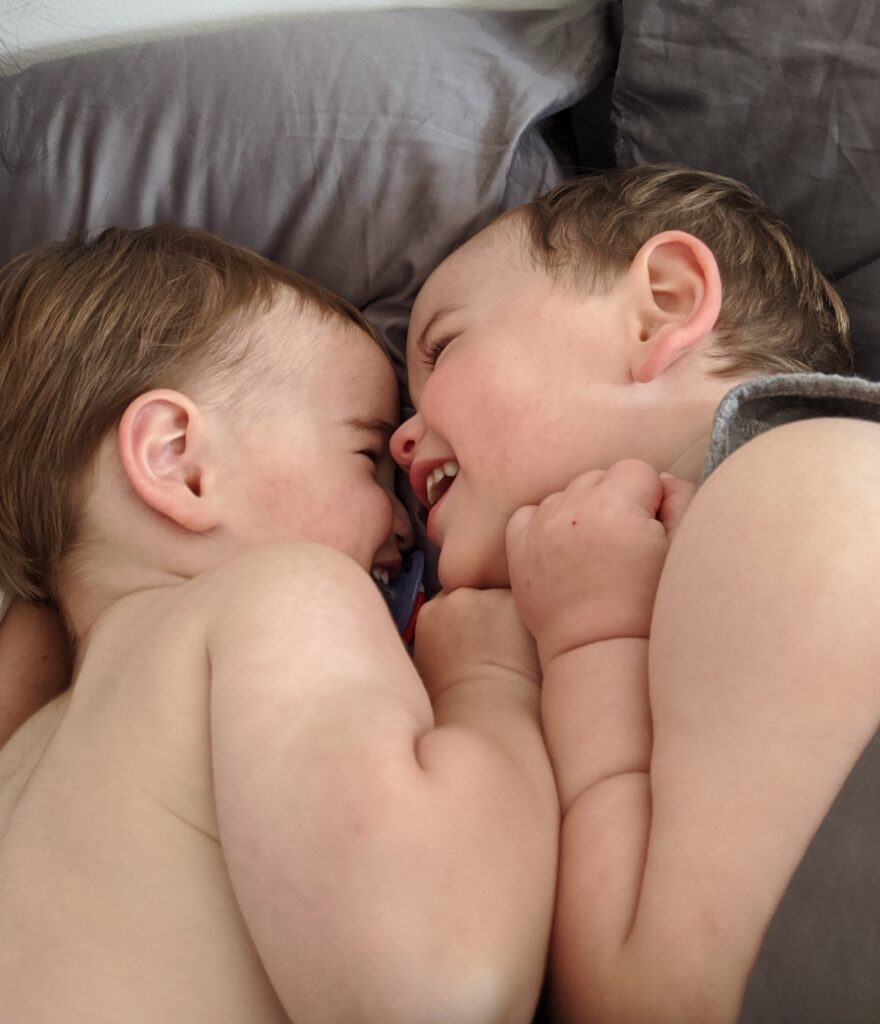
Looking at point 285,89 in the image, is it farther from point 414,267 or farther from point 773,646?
point 773,646

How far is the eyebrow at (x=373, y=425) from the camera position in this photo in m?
1.15

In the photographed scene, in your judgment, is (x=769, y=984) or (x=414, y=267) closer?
(x=769, y=984)

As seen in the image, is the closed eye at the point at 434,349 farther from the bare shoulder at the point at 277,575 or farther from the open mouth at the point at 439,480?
the bare shoulder at the point at 277,575

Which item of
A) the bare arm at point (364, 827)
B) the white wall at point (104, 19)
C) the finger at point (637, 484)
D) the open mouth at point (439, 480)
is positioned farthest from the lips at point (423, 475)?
the white wall at point (104, 19)

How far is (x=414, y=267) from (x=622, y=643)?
67 centimetres

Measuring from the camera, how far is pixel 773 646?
656 mm

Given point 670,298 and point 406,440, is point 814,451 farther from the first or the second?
point 406,440

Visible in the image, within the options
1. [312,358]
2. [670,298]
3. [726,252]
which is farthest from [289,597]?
[726,252]

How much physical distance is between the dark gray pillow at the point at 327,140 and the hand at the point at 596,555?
491 mm

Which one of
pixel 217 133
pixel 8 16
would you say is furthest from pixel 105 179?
pixel 8 16

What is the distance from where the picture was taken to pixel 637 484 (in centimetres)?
90

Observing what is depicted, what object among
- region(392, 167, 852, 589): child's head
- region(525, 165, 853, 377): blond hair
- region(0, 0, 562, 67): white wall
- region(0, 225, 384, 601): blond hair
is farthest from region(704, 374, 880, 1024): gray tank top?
region(0, 0, 562, 67): white wall

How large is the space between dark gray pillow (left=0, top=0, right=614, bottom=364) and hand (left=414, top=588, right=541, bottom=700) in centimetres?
44

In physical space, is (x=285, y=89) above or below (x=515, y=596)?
above
